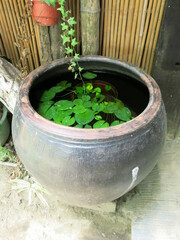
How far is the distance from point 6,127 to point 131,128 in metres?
1.41

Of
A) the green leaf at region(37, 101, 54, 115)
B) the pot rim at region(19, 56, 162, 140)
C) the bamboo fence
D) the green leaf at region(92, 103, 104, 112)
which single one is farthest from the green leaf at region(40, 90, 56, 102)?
the bamboo fence

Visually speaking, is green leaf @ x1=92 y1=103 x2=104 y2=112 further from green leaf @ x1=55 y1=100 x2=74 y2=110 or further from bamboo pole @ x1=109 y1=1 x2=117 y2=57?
bamboo pole @ x1=109 y1=1 x2=117 y2=57

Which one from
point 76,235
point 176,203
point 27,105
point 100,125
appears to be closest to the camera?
point 27,105

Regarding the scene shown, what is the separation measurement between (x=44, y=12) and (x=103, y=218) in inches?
54.4

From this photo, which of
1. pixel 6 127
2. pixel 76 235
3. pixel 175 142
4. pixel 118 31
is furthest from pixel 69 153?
pixel 175 142

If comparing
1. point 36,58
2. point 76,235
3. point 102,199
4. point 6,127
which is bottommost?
point 76,235

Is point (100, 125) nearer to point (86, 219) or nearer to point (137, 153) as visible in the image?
point (137, 153)

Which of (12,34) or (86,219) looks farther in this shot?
(12,34)

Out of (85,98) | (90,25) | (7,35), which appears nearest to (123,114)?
(85,98)

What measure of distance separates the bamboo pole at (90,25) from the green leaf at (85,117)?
605 millimetres

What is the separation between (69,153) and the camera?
1027mm

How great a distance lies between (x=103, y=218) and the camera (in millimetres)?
1644

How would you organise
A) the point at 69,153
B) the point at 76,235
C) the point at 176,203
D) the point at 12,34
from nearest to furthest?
1. the point at 69,153
2. the point at 76,235
3. the point at 176,203
4. the point at 12,34

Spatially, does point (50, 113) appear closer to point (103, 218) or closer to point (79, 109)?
point (79, 109)
